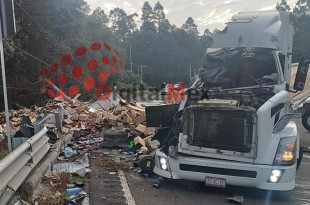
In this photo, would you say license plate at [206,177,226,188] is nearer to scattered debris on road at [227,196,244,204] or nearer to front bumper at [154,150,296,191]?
front bumper at [154,150,296,191]

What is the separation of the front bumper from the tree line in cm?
356

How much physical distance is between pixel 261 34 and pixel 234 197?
386 centimetres

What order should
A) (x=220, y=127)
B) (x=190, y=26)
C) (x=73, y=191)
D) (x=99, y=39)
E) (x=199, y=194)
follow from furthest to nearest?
1. (x=190, y=26)
2. (x=99, y=39)
3. (x=199, y=194)
4. (x=220, y=127)
5. (x=73, y=191)

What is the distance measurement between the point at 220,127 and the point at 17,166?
299 cm

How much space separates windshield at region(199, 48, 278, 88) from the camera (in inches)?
290

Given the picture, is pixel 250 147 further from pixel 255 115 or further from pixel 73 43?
pixel 73 43

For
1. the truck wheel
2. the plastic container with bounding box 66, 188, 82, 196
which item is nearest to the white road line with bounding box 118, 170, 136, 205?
the plastic container with bounding box 66, 188, 82, 196

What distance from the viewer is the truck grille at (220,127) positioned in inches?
213

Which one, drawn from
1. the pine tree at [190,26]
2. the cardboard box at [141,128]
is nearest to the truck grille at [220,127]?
the cardboard box at [141,128]

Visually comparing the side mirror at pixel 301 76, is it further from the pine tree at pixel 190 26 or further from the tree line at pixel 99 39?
the pine tree at pixel 190 26

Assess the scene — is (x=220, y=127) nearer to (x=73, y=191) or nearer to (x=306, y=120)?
(x=73, y=191)

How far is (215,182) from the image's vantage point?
5480mm

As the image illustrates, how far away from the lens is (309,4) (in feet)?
235

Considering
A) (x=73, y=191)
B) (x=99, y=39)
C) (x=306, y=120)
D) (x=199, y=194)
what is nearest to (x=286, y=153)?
(x=199, y=194)
